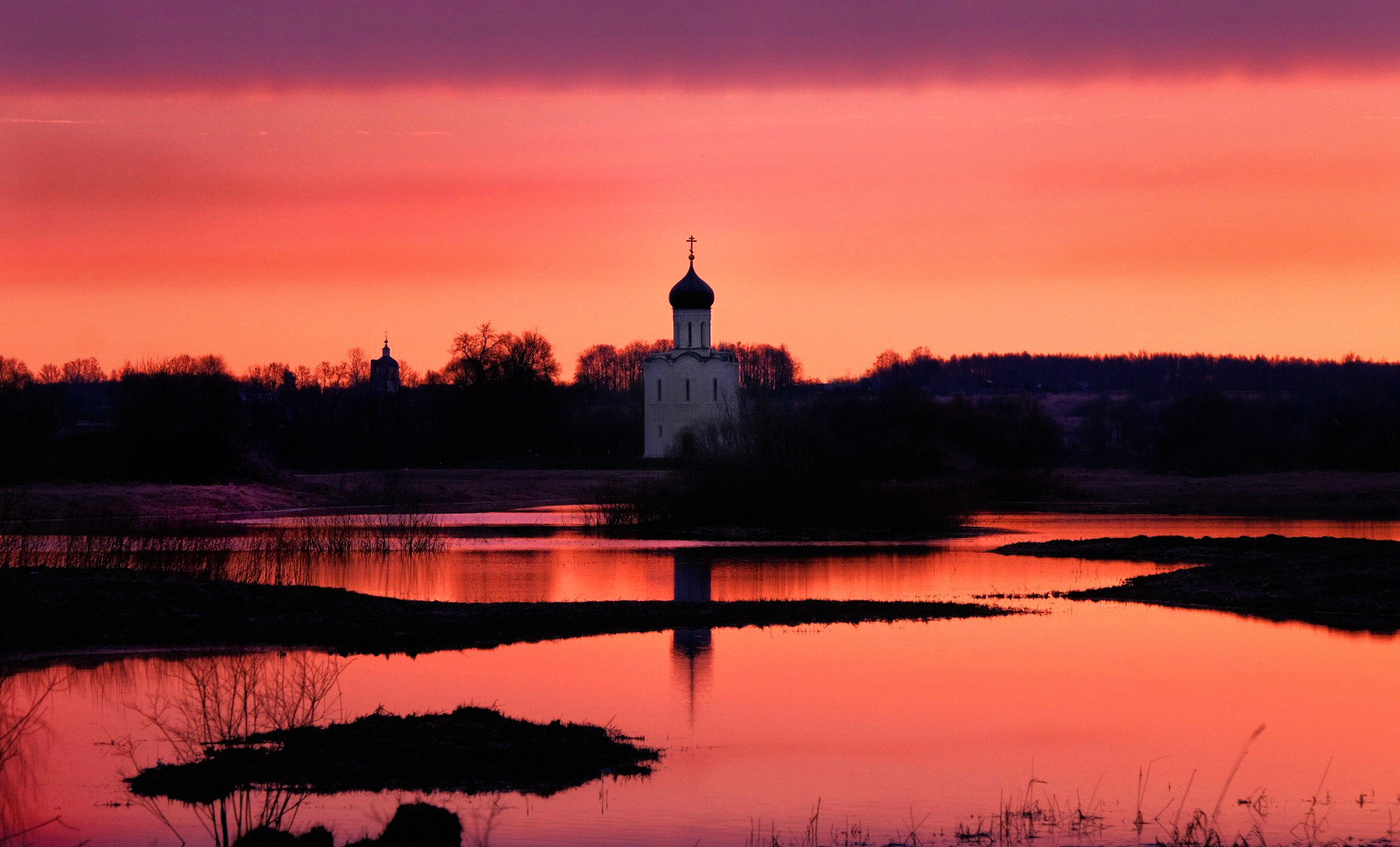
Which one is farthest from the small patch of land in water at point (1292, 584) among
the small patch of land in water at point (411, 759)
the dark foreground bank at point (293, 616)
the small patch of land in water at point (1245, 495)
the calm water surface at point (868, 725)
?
the small patch of land in water at point (1245, 495)

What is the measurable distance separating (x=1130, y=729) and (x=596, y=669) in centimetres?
590

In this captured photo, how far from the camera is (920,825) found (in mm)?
10805

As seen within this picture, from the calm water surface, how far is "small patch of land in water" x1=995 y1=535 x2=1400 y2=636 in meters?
1.25

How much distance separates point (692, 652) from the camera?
18828 mm

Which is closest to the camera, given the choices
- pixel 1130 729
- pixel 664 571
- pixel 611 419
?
pixel 1130 729

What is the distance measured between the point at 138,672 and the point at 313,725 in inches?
185

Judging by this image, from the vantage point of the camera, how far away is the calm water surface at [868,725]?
10.9m

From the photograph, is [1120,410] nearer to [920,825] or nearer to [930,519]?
[930,519]

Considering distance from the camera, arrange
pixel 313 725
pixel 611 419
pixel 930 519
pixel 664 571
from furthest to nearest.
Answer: pixel 611 419
pixel 930 519
pixel 664 571
pixel 313 725

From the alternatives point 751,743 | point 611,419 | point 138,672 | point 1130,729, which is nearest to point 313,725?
point 751,743

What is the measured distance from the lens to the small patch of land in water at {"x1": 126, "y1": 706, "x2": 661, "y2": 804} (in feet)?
37.6

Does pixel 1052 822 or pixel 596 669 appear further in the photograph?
pixel 596 669

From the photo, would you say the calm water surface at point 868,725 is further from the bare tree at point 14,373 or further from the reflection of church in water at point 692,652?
the bare tree at point 14,373

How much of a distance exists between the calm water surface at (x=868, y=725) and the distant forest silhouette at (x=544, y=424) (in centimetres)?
2551
